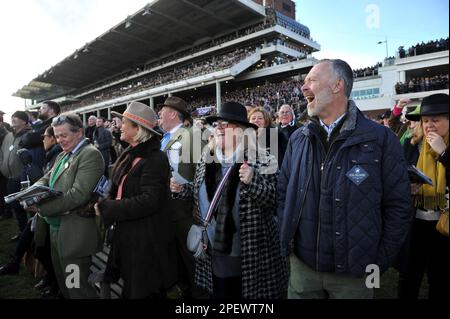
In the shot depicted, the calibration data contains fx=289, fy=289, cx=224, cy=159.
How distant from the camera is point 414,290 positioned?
260 centimetres

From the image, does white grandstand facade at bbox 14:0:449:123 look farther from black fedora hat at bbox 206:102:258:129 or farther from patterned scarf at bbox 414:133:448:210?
black fedora hat at bbox 206:102:258:129

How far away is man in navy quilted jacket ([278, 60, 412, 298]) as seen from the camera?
5.49 feet

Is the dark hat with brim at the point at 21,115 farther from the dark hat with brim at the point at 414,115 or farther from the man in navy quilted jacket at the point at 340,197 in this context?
the dark hat with brim at the point at 414,115

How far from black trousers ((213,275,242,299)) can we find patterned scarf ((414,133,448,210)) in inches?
66.3

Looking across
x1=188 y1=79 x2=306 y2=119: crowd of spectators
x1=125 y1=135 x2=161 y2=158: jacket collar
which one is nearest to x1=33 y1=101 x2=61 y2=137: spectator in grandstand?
x1=125 y1=135 x2=161 y2=158: jacket collar

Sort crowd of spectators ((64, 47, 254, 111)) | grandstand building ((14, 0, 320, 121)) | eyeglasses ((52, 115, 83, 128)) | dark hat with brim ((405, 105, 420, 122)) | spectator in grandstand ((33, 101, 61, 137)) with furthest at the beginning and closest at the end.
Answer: crowd of spectators ((64, 47, 254, 111))
grandstand building ((14, 0, 320, 121))
spectator in grandstand ((33, 101, 61, 137))
eyeglasses ((52, 115, 83, 128))
dark hat with brim ((405, 105, 420, 122))

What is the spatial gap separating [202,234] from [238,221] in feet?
0.96

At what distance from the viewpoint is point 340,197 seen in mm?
1706

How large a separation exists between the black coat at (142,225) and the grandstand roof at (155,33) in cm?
3575

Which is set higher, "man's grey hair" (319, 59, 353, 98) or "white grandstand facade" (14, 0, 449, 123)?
"white grandstand facade" (14, 0, 449, 123)

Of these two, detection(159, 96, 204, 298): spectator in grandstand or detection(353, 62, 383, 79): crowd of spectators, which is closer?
detection(159, 96, 204, 298): spectator in grandstand

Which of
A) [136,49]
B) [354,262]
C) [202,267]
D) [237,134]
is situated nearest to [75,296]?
[202,267]

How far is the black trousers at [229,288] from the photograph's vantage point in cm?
223
